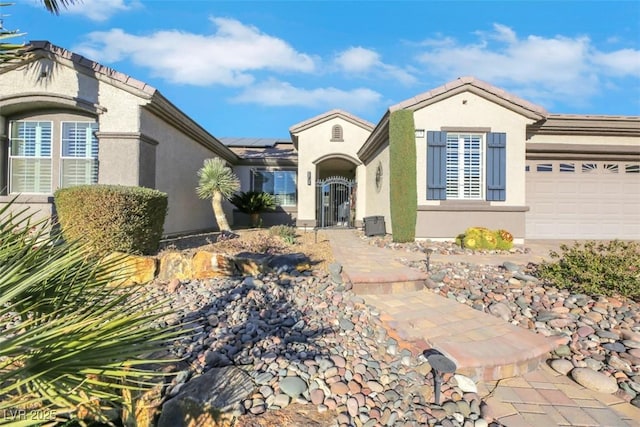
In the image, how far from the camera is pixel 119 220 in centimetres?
582

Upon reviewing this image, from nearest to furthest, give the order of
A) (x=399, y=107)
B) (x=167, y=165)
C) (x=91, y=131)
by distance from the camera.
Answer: (x=91, y=131) < (x=399, y=107) < (x=167, y=165)

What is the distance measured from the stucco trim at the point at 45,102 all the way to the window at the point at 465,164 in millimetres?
9273

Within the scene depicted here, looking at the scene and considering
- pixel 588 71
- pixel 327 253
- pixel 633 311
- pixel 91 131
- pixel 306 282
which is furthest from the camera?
pixel 588 71

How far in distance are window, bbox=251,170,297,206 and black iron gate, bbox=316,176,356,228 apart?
5.67ft

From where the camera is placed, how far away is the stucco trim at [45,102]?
740 centimetres

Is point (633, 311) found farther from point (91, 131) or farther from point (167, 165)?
point (91, 131)

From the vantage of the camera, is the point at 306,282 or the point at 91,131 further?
the point at 91,131

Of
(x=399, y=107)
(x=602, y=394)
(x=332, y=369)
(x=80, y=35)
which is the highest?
(x=80, y=35)

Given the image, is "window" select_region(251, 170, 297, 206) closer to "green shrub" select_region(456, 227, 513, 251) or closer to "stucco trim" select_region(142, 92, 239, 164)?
"stucco trim" select_region(142, 92, 239, 164)

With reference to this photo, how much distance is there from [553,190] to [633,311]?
25.3 feet

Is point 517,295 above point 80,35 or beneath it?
beneath

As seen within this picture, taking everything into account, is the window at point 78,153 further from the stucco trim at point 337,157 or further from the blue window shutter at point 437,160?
the blue window shutter at point 437,160

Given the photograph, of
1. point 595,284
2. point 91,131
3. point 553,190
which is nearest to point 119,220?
point 91,131

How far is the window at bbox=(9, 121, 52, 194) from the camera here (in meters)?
7.96
